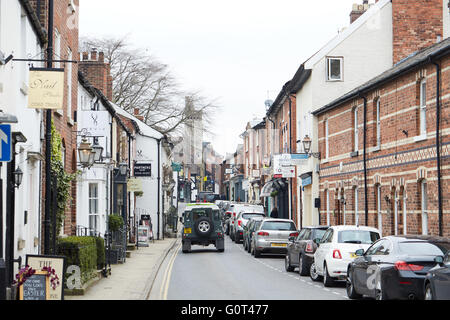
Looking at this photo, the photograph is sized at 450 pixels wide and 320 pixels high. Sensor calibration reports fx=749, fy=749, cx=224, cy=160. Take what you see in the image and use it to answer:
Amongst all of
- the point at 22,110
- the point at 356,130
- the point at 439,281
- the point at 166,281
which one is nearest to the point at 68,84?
the point at 166,281

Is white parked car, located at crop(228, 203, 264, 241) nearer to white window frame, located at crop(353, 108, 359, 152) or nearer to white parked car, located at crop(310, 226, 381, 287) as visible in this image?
white window frame, located at crop(353, 108, 359, 152)

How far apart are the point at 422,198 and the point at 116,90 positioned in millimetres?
38088

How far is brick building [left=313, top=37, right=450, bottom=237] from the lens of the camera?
21.1 m

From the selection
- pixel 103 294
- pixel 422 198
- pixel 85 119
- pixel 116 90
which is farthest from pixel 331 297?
pixel 116 90

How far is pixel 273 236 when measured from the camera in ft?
101

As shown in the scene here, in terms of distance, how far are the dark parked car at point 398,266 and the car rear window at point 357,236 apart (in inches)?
135

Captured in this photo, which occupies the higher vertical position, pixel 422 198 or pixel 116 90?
pixel 116 90

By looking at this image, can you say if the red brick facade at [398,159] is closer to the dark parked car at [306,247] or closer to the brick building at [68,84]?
the dark parked car at [306,247]

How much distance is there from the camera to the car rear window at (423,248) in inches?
540

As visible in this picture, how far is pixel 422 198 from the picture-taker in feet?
74.4

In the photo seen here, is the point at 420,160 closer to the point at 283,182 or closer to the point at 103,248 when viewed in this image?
the point at 103,248

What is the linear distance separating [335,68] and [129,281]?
19435mm

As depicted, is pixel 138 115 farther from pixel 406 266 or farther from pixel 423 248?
pixel 406 266

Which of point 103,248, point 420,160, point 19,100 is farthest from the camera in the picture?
point 420,160
